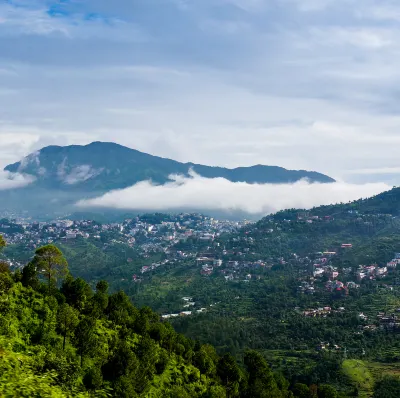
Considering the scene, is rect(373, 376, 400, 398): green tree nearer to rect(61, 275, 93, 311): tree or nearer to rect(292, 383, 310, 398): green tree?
rect(292, 383, 310, 398): green tree

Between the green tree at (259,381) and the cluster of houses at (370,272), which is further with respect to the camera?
the cluster of houses at (370,272)

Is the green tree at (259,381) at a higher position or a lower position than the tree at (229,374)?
lower

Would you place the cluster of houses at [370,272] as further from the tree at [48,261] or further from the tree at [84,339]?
the tree at [84,339]

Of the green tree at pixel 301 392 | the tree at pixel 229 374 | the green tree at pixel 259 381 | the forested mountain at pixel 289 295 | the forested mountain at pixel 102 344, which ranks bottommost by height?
the forested mountain at pixel 289 295

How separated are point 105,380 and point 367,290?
97868 mm

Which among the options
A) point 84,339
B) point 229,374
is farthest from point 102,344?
point 229,374

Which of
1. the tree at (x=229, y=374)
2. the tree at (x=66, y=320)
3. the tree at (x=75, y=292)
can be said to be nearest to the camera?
the tree at (x=66, y=320)

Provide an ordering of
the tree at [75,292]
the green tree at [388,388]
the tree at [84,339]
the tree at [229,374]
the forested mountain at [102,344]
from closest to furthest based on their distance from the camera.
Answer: the forested mountain at [102,344] < the tree at [84,339] < the tree at [75,292] < the tree at [229,374] < the green tree at [388,388]

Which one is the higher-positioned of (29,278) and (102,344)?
(29,278)

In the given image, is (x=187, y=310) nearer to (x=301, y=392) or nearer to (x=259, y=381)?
(x=301, y=392)

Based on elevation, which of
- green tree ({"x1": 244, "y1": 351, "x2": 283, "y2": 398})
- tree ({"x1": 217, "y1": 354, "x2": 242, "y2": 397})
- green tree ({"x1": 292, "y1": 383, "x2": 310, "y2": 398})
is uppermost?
tree ({"x1": 217, "y1": 354, "x2": 242, "y2": 397})

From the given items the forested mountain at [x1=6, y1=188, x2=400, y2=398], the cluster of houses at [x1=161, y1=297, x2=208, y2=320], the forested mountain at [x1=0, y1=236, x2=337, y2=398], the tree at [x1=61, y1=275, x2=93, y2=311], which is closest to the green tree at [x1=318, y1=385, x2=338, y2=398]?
the forested mountain at [x1=6, y1=188, x2=400, y2=398]

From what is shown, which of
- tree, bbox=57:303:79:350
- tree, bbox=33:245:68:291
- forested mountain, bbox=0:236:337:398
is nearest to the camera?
forested mountain, bbox=0:236:337:398

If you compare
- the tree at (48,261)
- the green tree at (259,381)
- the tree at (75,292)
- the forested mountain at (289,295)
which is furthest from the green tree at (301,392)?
the tree at (48,261)
